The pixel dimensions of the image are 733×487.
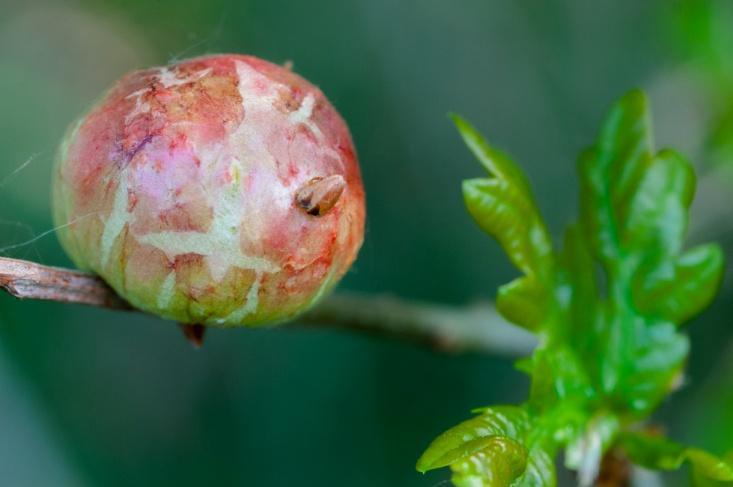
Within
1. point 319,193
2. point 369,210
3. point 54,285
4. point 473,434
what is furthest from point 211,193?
point 369,210

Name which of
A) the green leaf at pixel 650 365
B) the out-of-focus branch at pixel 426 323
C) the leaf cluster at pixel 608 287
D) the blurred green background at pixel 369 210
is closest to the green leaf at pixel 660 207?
the leaf cluster at pixel 608 287

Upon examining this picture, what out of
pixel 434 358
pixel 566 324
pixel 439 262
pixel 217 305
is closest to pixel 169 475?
pixel 434 358

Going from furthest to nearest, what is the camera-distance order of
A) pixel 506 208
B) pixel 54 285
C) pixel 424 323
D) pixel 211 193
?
1. pixel 424 323
2. pixel 506 208
3. pixel 54 285
4. pixel 211 193

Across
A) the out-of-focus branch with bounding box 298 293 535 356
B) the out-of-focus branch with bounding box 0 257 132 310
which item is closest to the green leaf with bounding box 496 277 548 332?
the out-of-focus branch with bounding box 298 293 535 356

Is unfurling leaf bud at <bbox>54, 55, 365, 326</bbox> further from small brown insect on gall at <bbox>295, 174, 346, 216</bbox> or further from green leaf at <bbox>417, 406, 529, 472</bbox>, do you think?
green leaf at <bbox>417, 406, 529, 472</bbox>

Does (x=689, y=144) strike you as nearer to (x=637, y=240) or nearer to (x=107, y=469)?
(x=637, y=240)

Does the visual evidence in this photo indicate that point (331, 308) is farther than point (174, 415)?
No

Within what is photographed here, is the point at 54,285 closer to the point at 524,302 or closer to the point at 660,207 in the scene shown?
the point at 524,302
